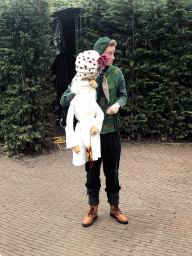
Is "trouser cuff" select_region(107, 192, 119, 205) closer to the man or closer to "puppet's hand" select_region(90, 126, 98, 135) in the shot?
the man

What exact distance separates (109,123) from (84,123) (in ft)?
1.11

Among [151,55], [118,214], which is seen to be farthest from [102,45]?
[151,55]

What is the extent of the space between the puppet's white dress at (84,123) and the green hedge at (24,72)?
10.2ft

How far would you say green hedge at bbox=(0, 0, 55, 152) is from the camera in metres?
6.20

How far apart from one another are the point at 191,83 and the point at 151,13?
1.81 m

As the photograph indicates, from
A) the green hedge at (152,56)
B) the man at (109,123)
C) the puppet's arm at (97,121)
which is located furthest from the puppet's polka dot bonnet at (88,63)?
the green hedge at (152,56)

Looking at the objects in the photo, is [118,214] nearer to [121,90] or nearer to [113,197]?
[113,197]

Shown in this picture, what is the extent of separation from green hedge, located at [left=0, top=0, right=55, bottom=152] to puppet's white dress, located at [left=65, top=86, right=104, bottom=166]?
3.11 meters

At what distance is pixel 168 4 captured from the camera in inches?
276

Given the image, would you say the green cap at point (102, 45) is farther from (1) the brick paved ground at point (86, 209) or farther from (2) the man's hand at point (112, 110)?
(1) the brick paved ground at point (86, 209)

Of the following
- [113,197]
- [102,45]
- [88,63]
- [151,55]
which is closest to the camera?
[88,63]

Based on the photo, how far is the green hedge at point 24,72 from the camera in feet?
20.4

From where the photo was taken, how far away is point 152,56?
7.37 meters

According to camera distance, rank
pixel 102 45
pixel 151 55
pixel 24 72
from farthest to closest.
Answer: pixel 151 55, pixel 24 72, pixel 102 45
